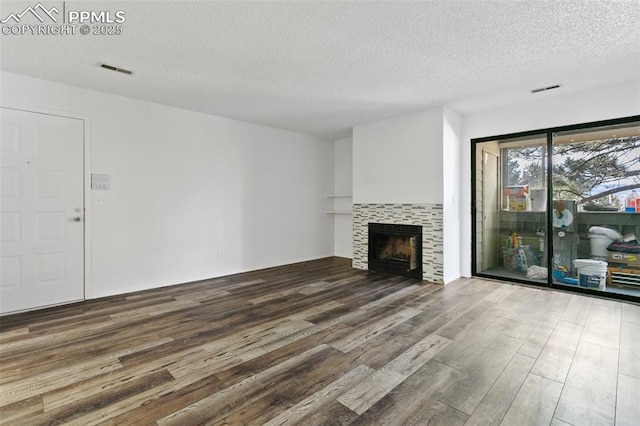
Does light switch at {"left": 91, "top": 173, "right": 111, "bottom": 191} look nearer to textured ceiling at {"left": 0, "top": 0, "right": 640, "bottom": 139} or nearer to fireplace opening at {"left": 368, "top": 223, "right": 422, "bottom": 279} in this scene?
textured ceiling at {"left": 0, "top": 0, "right": 640, "bottom": 139}

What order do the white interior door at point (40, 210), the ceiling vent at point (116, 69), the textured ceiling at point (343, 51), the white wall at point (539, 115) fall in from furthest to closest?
the white wall at point (539, 115)
the white interior door at point (40, 210)
the ceiling vent at point (116, 69)
the textured ceiling at point (343, 51)

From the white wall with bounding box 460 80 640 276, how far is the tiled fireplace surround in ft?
2.20

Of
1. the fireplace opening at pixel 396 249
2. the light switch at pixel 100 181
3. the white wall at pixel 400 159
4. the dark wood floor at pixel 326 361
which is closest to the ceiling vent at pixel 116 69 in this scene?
the light switch at pixel 100 181

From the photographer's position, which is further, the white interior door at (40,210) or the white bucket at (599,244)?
the white bucket at (599,244)

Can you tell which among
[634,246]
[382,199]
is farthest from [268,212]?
[634,246]

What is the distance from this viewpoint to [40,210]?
347cm

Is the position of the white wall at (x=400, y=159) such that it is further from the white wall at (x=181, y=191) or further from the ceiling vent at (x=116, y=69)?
the ceiling vent at (x=116, y=69)

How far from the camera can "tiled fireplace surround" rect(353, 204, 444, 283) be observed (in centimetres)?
450

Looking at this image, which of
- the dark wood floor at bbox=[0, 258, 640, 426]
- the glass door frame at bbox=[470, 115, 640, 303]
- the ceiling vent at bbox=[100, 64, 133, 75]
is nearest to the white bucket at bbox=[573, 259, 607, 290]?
the glass door frame at bbox=[470, 115, 640, 303]

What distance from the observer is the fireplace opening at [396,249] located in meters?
4.71

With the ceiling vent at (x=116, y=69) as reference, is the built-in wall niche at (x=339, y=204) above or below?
below

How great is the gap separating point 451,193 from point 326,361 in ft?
11.1

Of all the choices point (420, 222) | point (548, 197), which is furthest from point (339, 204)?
point (548, 197)

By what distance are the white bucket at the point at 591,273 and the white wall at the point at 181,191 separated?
439 centimetres
